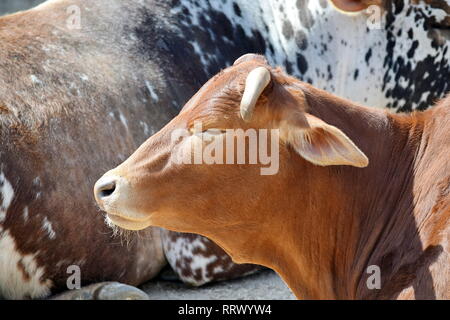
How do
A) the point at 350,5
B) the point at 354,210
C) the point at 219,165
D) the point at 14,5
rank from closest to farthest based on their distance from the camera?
the point at 219,165 → the point at 354,210 → the point at 350,5 → the point at 14,5

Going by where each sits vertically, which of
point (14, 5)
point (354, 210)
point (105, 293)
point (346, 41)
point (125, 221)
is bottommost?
point (14, 5)

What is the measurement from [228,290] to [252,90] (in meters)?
2.06

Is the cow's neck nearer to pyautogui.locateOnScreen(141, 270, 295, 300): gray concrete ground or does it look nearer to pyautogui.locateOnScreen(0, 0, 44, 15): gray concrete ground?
pyautogui.locateOnScreen(141, 270, 295, 300): gray concrete ground

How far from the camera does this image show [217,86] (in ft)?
11.6

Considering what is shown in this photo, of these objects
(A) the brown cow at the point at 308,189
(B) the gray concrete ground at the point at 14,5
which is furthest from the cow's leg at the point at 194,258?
(B) the gray concrete ground at the point at 14,5

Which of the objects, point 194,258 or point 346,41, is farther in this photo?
point 346,41

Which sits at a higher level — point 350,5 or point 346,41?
point 350,5

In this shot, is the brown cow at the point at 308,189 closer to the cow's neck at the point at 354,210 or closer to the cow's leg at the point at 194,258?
the cow's neck at the point at 354,210

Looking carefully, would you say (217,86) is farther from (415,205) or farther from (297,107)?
(415,205)

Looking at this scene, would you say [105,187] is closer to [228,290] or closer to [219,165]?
[219,165]

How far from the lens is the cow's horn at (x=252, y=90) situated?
3.37 metres

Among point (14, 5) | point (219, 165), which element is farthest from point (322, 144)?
point (14, 5)

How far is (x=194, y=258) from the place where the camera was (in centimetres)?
514
